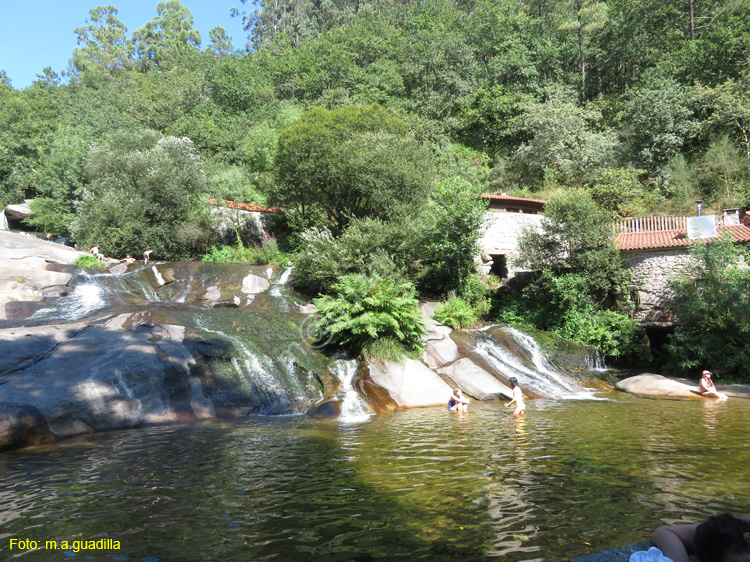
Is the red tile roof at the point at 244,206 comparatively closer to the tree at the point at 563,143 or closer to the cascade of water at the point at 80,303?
the cascade of water at the point at 80,303

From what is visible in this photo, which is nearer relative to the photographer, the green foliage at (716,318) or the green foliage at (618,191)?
the green foliage at (716,318)

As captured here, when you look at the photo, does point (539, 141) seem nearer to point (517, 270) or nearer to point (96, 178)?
point (517, 270)

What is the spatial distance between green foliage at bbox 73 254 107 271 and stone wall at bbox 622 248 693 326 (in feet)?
75.5

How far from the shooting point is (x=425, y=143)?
105 ft

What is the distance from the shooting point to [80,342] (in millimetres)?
11188

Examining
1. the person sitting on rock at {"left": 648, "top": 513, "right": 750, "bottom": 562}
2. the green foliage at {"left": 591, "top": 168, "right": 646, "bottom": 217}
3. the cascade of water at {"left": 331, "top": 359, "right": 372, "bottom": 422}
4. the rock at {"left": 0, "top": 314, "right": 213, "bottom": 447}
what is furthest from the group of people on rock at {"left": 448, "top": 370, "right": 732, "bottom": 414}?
the green foliage at {"left": 591, "top": 168, "right": 646, "bottom": 217}

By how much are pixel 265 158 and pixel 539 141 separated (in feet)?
66.6

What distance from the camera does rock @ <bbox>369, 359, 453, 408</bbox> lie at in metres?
13.0

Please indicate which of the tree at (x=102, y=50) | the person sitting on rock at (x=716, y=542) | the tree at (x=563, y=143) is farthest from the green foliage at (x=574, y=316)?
the tree at (x=102, y=50)

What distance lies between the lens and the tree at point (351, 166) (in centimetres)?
2264

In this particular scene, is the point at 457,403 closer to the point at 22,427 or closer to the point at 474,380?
the point at 474,380

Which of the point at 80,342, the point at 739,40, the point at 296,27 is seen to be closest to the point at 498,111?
the point at 739,40

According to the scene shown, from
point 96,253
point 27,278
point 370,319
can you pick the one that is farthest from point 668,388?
point 96,253

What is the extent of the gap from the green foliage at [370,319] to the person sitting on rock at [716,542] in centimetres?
1079
